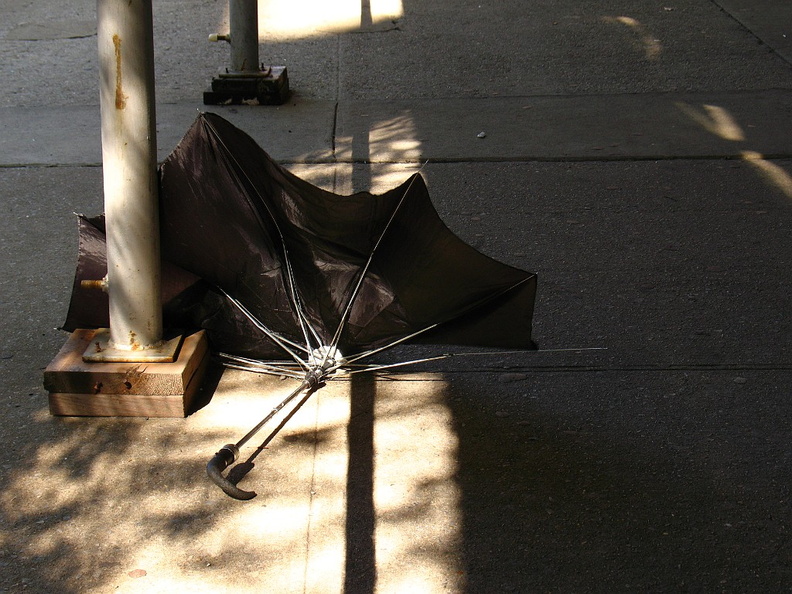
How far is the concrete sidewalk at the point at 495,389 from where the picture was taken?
10.3ft

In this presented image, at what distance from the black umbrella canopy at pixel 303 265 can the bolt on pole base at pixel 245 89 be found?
3671mm

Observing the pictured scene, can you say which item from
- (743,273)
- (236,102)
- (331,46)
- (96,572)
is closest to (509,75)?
(331,46)

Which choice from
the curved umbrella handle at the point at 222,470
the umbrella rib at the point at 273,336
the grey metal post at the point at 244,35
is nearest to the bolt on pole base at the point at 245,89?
the grey metal post at the point at 244,35

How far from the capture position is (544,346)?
434cm

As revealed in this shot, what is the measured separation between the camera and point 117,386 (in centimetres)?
375

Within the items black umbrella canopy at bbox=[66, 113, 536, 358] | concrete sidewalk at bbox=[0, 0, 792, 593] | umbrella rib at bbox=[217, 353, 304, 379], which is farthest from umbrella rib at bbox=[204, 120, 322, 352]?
concrete sidewalk at bbox=[0, 0, 792, 593]

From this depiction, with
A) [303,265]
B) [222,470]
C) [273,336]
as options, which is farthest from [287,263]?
[222,470]

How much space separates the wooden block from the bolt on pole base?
4069 mm

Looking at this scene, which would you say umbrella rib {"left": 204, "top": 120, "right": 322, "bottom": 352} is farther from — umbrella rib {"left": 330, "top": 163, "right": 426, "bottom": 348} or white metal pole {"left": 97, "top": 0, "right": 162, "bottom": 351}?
white metal pole {"left": 97, "top": 0, "right": 162, "bottom": 351}

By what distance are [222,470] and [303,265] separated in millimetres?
1013

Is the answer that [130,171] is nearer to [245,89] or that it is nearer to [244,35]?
[244,35]

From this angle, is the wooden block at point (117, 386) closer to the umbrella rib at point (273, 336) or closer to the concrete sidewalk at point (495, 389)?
the concrete sidewalk at point (495, 389)

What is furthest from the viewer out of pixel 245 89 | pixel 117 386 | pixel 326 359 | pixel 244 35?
pixel 245 89

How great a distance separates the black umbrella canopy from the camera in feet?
12.4
